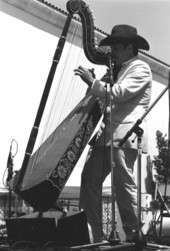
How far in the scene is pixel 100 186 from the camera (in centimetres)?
321

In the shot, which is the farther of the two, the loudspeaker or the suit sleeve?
the suit sleeve

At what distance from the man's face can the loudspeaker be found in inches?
48.6

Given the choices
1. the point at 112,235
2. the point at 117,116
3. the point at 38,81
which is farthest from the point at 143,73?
the point at 38,81

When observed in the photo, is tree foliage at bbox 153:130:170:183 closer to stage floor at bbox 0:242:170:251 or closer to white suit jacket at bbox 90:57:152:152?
white suit jacket at bbox 90:57:152:152

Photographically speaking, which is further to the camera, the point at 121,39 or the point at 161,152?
the point at 161,152

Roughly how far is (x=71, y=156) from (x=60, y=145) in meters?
0.13

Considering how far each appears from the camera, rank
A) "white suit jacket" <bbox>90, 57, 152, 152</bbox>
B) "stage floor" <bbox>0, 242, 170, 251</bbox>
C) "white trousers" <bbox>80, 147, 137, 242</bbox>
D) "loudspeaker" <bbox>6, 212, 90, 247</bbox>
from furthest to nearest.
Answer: "white suit jacket" <bbox>90, 57, 152, 152</bbox> < "white trousers" <bbox>80, 147, 137, 242</bbox> < "loudspeaker" <bbox>6, 212, 90, 247</bbox> < "stage floor" <bbox>0, 242, 170, 251</bbox>

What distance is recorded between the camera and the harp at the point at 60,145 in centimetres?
275

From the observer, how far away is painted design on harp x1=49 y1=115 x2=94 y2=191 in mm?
2809

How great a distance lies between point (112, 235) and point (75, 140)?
69 centimetres

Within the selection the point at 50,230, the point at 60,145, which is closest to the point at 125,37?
the point at 60,145

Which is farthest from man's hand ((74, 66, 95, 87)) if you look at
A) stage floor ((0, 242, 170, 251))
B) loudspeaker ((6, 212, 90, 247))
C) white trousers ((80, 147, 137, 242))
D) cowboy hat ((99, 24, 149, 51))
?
stage floor ((0, 242, 170, 251))

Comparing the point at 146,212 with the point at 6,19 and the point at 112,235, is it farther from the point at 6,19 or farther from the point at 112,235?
the point at 6,19

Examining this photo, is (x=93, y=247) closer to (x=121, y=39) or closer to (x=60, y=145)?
(x=60, y=145)
